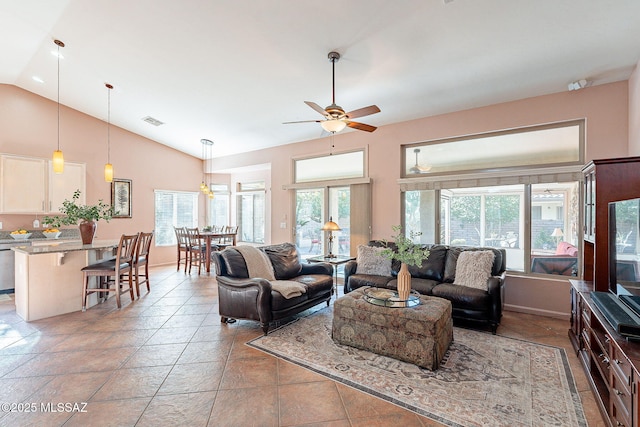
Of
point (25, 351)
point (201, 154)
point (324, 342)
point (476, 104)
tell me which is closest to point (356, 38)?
point (476, 104)

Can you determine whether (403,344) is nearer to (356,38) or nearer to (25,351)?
(356,38)

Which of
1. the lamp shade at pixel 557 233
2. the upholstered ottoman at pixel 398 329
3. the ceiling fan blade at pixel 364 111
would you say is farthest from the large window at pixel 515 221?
the ceiling fan blade at pixel 364 111

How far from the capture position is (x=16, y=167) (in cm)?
546

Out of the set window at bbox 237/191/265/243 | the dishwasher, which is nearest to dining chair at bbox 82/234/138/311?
the dishwasher

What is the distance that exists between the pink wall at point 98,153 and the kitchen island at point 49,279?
2.53 meters

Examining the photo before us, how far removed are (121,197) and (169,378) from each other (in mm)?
5866

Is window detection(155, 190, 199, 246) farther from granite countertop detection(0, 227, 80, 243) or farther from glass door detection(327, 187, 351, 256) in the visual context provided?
glass door detection(327, 187, 351, 256)

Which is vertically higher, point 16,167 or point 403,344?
point 16,167

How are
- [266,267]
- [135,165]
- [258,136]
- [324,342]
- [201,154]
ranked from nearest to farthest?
[324,342], [266,267], [258,136], [135,165], [201,154]

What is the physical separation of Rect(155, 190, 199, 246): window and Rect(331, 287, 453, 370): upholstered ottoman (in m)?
6.38

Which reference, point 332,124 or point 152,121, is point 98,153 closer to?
point 152,121

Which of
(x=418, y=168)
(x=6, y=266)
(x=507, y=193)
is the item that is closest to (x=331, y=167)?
(x=418, y=168)

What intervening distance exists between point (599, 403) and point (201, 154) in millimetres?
8767

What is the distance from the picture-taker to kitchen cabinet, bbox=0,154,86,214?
535cm
